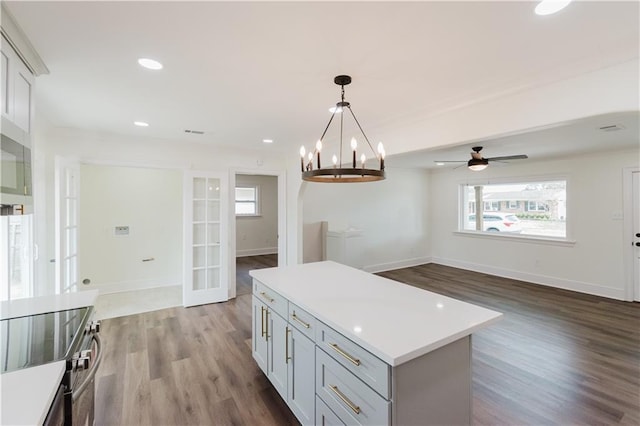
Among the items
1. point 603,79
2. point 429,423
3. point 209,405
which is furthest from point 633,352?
point 209,405

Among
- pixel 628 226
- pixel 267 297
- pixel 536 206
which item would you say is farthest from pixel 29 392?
pixel 536 206

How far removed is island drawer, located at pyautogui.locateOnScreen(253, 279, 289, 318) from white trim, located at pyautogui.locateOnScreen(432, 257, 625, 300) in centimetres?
559

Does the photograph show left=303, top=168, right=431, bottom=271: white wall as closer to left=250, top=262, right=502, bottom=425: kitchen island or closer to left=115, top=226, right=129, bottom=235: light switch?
left=115, top=226, right=129, bottom=235: light switch

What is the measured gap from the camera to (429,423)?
4.66 feet

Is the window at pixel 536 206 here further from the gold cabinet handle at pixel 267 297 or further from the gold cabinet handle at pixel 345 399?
the gold cabinet handle at pixel 345 399

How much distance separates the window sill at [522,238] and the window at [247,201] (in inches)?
218

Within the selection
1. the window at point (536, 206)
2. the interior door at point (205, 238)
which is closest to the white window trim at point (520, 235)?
the window at point (536, 206)

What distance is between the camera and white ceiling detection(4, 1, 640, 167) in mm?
1439

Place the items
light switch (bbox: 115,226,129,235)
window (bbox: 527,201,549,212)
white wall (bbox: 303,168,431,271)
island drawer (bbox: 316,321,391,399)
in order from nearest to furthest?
island drawer (bbox: 316,321,391,399) < light switch (bbox: 115,226,129,235) < window (bbox: 527,201,549,212) < white wall (bbox: 303,168,431,271)

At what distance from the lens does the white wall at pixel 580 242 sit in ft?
15.4

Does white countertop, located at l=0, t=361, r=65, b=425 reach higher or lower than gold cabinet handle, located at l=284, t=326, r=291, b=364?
higher

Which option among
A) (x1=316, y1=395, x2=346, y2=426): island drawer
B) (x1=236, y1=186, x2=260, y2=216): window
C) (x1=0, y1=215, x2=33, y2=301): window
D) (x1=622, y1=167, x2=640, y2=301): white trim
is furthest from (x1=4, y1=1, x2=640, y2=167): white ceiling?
(x1=236, y1=186, x2=260, y2=216): window

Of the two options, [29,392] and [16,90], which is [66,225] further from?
[29,392]

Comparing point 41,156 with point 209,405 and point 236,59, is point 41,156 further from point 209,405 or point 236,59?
point 209,405
